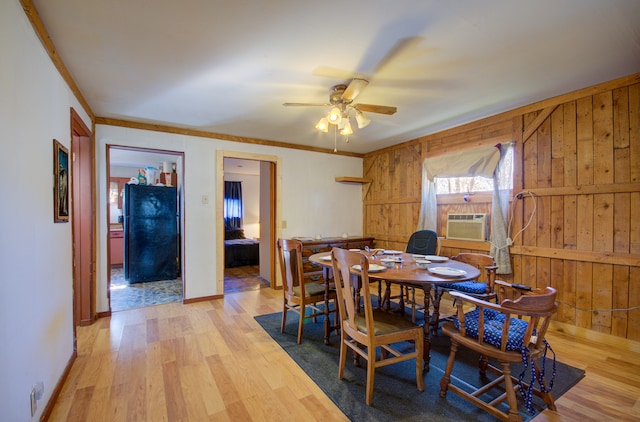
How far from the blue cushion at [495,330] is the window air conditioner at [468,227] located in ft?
5.61

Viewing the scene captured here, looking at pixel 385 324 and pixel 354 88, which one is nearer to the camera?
pixel 385 324

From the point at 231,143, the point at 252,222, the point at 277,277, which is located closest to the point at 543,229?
the point at 277,277

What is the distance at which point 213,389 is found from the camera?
1.97 meters

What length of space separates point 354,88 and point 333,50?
1.20 ft

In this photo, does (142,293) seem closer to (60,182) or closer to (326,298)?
(60,182)

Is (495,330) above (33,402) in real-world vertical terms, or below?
above

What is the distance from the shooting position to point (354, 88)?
7.48 feet

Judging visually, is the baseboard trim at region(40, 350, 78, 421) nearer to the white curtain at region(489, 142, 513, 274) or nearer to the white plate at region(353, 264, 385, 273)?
the white plate at region(353, 264, 385, 273)

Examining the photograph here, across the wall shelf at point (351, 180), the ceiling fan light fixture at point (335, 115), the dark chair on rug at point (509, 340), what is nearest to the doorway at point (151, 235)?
the wall shelf at point (351, 180)

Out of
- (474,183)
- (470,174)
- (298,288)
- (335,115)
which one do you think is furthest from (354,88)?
(474,183)

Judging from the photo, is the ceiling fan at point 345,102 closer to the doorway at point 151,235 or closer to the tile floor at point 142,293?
the doorway at point 151,235

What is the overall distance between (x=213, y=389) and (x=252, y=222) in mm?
6621

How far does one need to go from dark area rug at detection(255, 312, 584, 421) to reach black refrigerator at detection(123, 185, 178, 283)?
11.4 ft

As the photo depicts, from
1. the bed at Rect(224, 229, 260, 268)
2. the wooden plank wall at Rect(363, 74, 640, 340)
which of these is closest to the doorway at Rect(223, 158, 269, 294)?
the bed at Rect(224, 229, 260, 268)
